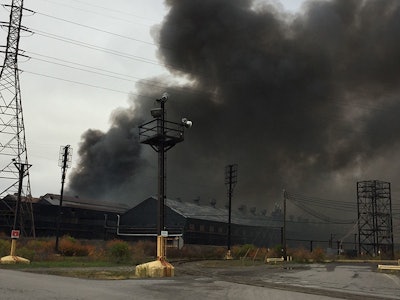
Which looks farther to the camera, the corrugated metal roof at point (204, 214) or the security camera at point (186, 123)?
the corrugated metal roof at point (204, 214)

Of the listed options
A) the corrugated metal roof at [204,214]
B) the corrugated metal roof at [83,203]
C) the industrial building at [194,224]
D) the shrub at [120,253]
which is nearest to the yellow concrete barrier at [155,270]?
the shrub at [120,253]

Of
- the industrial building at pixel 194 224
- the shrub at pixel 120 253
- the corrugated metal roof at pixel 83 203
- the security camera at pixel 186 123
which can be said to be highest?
the security camera at pixel 186 123

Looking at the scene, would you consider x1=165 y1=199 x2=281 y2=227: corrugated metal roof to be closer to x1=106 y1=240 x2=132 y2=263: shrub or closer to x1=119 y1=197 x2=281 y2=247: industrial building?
x1=119 y1=197 x2=281 y2=247: industrial building

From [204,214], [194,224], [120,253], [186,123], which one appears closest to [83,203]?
[204,214]

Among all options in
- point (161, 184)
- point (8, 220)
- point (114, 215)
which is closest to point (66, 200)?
point (114, 215)

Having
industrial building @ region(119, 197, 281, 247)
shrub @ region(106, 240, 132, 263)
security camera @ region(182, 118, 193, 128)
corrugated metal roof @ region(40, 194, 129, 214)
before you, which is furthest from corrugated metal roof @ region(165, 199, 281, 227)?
security camera @ region(182, 118, 193, 128)

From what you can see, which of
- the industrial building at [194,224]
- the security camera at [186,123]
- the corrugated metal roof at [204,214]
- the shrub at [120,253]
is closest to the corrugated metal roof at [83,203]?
the industrial building at [194,224]

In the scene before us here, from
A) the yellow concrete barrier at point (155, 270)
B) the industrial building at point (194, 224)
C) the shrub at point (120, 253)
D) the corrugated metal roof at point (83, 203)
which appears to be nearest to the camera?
the yellow concrete barrier at point (155, 270)

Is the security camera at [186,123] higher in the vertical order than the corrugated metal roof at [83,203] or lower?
higher

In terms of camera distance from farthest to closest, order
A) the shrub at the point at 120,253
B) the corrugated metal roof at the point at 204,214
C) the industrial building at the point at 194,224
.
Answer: the corrugated metal roof at the point at 204,214 < the industrial building at the point at 194,224 < the shrub at the point at 120,253

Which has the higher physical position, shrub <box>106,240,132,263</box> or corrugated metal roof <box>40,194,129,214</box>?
corrugated metal roof <box>40,194,129,214</box>

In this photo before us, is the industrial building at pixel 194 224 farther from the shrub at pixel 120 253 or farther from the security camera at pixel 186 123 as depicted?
the security camera at pixel 186 123

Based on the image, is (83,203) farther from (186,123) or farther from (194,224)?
(186,123)

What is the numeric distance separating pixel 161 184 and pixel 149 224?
2246 inches
